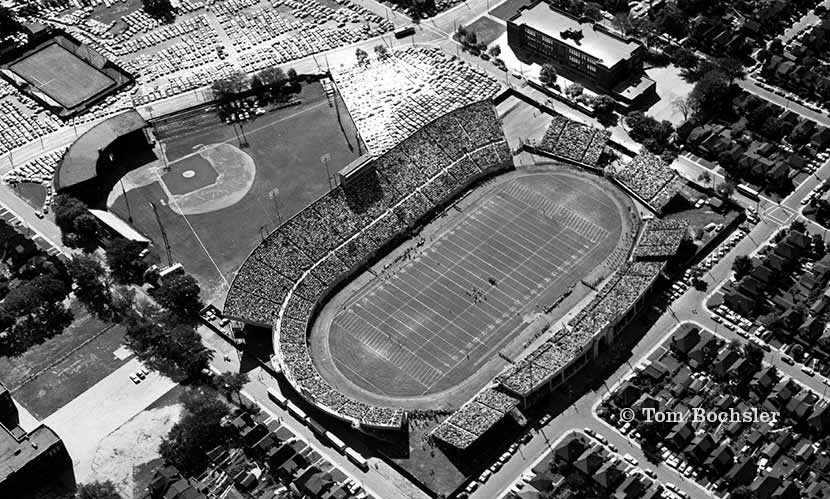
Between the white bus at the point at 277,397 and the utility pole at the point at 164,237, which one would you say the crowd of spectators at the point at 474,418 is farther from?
the utility pole at the point at 164,237

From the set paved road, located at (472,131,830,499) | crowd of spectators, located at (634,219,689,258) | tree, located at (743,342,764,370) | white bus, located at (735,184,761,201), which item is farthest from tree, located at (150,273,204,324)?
white bus, located at (735,184,761,201)

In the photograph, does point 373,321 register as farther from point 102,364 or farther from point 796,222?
point 796,222

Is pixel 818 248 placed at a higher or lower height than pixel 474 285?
lower

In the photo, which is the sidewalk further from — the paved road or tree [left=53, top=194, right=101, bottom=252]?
the paved road

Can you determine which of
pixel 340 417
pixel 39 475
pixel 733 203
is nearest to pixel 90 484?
pixel 39 475

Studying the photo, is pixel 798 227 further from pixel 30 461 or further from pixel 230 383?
pixel 30 461

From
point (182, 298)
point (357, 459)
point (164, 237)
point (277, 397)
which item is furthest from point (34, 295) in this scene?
point (357, 459)
